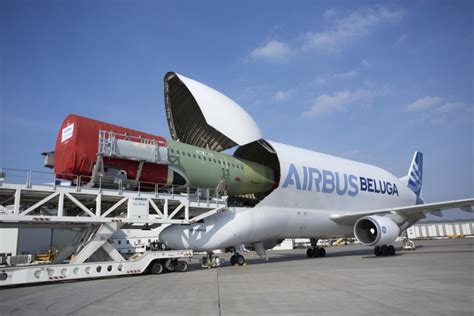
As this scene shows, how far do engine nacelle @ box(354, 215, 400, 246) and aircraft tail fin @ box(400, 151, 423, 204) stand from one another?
13.7 meters

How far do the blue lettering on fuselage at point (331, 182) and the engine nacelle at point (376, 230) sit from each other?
2955 millimetres

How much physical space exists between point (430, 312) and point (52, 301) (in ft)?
25.1

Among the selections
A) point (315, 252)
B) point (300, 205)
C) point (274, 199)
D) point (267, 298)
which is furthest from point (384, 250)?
point (267, 298)

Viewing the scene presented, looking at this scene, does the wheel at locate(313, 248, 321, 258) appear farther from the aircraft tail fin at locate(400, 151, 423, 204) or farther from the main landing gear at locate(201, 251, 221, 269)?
the aircraft tail fin at locate(400, 151, 423, 204)

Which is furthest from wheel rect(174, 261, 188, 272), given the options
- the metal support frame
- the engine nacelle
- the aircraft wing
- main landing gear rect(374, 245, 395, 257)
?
main landing gear rect(374, 245, 395, 257)

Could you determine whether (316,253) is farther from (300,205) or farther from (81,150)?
(81,150)

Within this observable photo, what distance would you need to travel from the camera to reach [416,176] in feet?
114

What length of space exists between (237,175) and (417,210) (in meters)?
11.0

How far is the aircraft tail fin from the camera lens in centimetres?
3369

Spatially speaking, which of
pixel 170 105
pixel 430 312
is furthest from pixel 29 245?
pixel 430 312

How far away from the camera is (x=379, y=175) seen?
28.8m

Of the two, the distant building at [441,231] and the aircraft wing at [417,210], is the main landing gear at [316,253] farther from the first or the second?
the distant building at [441,231]

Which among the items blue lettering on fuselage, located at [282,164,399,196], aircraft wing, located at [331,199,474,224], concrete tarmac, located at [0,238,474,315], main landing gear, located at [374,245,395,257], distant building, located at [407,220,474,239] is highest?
blue lettering on fuselage, located at [282,164,399,196]

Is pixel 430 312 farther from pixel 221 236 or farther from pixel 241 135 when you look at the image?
pixel 241 135
